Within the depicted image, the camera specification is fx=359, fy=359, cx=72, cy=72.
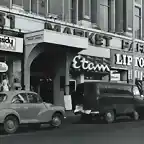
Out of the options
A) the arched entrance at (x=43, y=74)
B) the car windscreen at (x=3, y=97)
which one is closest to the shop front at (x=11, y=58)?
the arched entrance at (x=43, y=74)

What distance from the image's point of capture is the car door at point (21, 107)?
14.2 meters

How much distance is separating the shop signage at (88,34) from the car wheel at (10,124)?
11185mm

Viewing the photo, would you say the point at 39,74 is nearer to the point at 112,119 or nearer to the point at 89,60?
the point at 89,60

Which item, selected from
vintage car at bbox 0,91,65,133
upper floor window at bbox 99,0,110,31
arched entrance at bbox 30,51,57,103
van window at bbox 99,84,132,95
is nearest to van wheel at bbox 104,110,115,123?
van window at bbox 99,84,132,95

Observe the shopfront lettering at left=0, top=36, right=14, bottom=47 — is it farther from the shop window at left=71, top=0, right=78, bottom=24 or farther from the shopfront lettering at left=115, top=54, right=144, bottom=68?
the shopfront lettering at left=115, top=54, right=144, bottom=68

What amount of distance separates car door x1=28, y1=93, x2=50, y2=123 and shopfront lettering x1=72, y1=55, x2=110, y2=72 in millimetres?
10983

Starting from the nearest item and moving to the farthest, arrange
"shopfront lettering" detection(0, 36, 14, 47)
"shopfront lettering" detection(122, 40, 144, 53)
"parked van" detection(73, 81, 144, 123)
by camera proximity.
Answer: "parked van" detection(73, 81, 144, 123) → "shopfront lettering" detection(0, 36, 14, 47) → "shopfront lettering" detection(122, 40, 144, 53)

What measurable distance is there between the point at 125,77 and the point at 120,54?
8.09ft

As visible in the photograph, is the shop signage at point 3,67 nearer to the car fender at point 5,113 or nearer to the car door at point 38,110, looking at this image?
the car door at point 38,110

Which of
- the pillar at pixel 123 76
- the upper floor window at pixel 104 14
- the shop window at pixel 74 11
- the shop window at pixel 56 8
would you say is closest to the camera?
the shop window at pixel 56 8

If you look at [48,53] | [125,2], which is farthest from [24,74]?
[125,2]

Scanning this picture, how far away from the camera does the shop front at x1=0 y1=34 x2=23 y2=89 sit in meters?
21.3

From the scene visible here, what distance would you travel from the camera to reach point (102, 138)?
1259cm

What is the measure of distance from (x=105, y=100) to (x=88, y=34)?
9.87 metres
